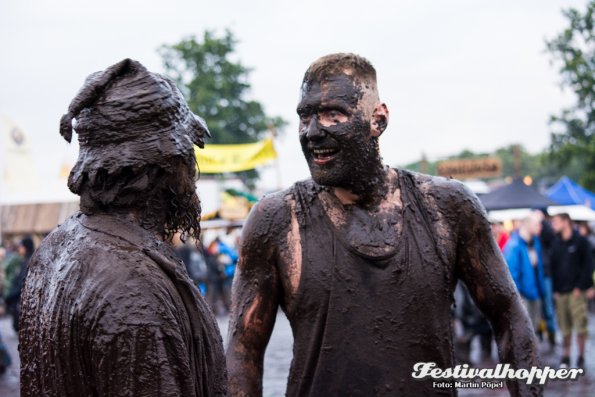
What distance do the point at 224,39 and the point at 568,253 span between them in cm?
3953

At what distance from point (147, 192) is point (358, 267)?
1.44 m

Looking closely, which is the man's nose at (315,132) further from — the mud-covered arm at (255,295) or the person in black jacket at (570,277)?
the person in black jacket at (570,277)

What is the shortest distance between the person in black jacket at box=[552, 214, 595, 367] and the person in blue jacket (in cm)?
34

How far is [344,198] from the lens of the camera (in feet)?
10.5

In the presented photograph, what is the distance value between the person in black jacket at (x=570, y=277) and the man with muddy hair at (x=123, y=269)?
8.60 meters

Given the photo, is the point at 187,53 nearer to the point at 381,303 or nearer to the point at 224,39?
the point at 224,39

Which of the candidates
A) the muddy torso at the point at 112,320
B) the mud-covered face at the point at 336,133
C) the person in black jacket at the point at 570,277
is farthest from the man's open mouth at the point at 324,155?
the person in black jacket at the point at 570,277

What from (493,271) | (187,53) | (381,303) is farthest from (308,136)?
(187,53)

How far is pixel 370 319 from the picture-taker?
297cm

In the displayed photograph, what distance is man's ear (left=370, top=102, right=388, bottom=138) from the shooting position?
10.4 feet

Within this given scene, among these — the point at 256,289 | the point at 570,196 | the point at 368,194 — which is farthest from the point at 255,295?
the point at 570,196

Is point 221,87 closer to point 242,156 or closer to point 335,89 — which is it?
point 242,156

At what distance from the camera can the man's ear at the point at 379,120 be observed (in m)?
3.17

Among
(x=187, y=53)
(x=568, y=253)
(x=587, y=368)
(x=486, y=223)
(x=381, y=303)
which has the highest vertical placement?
(x=187, y=53)
